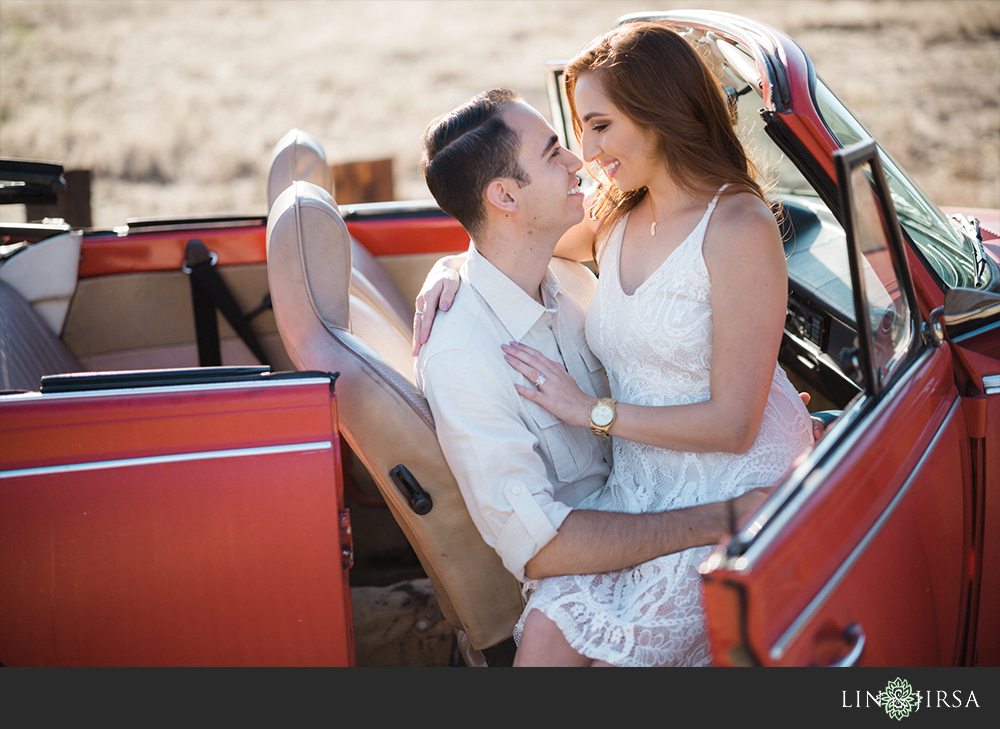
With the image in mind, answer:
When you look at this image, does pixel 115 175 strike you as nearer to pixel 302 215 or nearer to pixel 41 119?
pixel 41 119

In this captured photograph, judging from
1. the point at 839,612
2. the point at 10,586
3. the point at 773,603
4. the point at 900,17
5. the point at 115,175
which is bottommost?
the point at 115,175

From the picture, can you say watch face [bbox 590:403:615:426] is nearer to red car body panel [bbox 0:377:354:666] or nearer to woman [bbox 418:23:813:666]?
woman [bbox 418:23:813:666]

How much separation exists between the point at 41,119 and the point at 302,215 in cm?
1403

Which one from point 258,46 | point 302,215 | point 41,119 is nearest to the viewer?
point 302,215

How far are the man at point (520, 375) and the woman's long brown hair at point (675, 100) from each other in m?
0.24

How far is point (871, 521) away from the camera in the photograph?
131 cm

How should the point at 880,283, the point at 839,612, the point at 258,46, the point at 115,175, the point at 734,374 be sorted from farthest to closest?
1. the point at 258,46
2. the point at 115,175
3. the point at 734,374
4. the point at 880,283
5. the point at 839,612

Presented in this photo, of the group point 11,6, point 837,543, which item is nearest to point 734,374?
point 837,543

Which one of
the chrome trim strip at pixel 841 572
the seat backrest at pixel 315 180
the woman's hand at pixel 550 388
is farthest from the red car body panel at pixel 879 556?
the seat backrest at pixel 315 180

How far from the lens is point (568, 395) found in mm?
1881

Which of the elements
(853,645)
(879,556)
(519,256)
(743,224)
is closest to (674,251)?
(743,224)

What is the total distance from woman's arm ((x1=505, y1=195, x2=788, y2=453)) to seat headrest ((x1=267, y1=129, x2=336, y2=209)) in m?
1.44

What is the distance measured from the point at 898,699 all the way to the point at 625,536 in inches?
26.3

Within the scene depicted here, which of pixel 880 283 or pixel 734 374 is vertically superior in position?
pixel 880 283
